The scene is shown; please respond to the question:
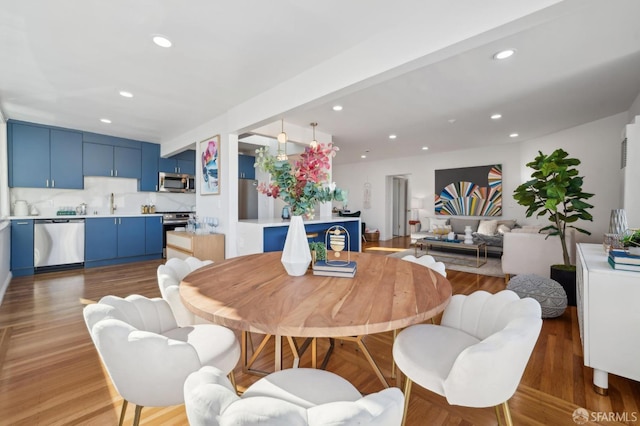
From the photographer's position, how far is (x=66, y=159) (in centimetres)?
473

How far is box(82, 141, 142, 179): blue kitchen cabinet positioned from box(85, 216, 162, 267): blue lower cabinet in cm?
91

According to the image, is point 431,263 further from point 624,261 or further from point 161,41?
point 161,41

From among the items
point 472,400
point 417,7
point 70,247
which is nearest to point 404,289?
point 472,400

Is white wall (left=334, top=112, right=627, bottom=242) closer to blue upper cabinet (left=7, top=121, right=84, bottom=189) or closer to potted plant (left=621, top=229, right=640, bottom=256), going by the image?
potted plant (left=621, top=229, right=640, bottom=256)

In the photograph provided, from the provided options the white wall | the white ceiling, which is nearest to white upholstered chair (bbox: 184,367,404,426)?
the white ceiling

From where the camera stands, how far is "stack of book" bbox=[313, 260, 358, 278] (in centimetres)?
151

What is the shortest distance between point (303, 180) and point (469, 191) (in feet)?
21.6

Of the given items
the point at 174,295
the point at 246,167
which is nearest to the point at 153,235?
the point at 246,167

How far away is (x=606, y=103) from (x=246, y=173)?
6225 mm

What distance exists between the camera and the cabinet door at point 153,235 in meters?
5.42

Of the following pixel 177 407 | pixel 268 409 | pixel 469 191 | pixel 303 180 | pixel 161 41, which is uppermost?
pixel 161 41

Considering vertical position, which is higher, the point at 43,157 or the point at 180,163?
the point at 180,163

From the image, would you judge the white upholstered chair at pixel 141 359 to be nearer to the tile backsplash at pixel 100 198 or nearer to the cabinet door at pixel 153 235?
the cabinet door at pixel 153 235

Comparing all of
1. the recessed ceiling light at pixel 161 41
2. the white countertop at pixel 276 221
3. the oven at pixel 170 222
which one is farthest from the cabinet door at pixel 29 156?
the recessed ceiling light at pixel 161 41
